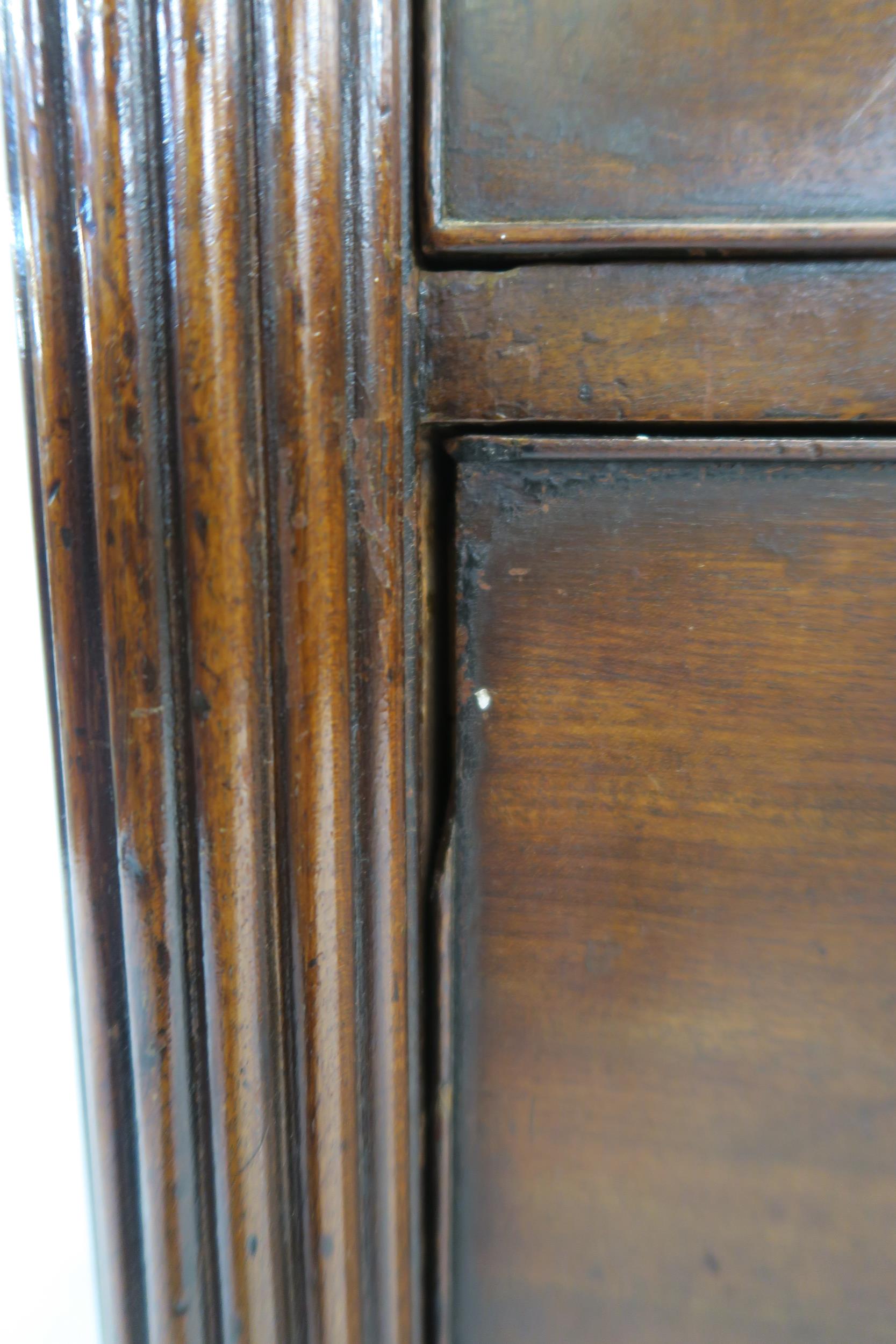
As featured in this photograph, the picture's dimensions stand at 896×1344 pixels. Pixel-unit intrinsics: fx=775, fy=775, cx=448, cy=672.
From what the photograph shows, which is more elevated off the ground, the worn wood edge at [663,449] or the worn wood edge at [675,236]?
the worn wood edge at [675,236]

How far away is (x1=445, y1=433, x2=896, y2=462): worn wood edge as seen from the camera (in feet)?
1.03

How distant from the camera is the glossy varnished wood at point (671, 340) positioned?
31cm

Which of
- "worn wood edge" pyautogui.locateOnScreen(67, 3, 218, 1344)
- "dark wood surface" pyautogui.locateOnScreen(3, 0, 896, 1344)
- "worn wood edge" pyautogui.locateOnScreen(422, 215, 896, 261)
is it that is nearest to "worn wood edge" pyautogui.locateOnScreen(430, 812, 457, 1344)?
"dark wood surface" pyautogui.locateOnScreen(3, 0, 896, 1344)

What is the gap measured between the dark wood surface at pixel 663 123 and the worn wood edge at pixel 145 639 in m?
0.11

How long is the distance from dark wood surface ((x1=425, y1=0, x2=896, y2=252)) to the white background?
0.22m

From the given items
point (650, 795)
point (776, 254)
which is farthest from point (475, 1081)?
point (776, 254)

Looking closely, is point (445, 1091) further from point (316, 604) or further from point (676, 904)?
point (316, 604)

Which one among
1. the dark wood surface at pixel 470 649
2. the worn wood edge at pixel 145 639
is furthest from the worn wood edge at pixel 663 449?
the worn wood edge at pixel 145 639

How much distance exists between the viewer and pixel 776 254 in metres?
0.31

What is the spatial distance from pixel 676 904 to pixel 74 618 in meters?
0.28

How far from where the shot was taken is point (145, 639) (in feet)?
0.96

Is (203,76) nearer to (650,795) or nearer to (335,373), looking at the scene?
(335,373)

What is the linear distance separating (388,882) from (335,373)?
21 cm

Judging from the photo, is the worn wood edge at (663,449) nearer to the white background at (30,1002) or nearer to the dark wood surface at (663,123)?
the dark wood surface at (663,123)
